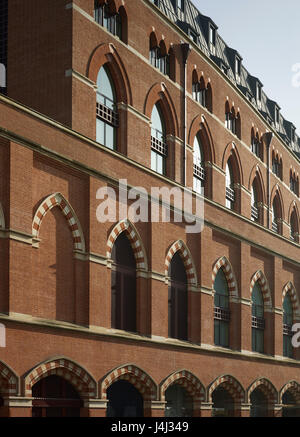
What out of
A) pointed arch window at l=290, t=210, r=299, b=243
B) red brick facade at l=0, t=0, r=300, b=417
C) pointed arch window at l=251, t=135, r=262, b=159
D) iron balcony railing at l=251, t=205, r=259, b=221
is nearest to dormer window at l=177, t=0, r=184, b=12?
red brick facade at l=0, t=0, r=300, b=417

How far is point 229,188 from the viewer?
40.1m

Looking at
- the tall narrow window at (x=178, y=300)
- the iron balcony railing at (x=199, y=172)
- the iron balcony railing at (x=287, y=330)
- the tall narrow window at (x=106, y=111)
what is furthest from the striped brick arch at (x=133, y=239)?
the iron balcony railing at (x=287, y=330)

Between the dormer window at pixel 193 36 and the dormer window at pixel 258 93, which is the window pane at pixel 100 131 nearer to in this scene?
the dormer window at pixel 193 36

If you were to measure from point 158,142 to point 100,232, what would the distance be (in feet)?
22.7

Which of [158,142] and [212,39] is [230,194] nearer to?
[158,142]

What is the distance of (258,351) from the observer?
3988 cm

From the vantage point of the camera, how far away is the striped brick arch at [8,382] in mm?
23391

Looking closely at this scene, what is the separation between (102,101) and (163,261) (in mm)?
5966

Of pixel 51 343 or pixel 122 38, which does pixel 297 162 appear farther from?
pixel 51 343

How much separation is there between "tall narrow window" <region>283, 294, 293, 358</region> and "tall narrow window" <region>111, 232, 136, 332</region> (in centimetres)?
1530

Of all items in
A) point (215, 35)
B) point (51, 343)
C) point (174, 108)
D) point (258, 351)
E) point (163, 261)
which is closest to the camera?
point (51, 343)

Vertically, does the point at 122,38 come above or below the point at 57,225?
above
